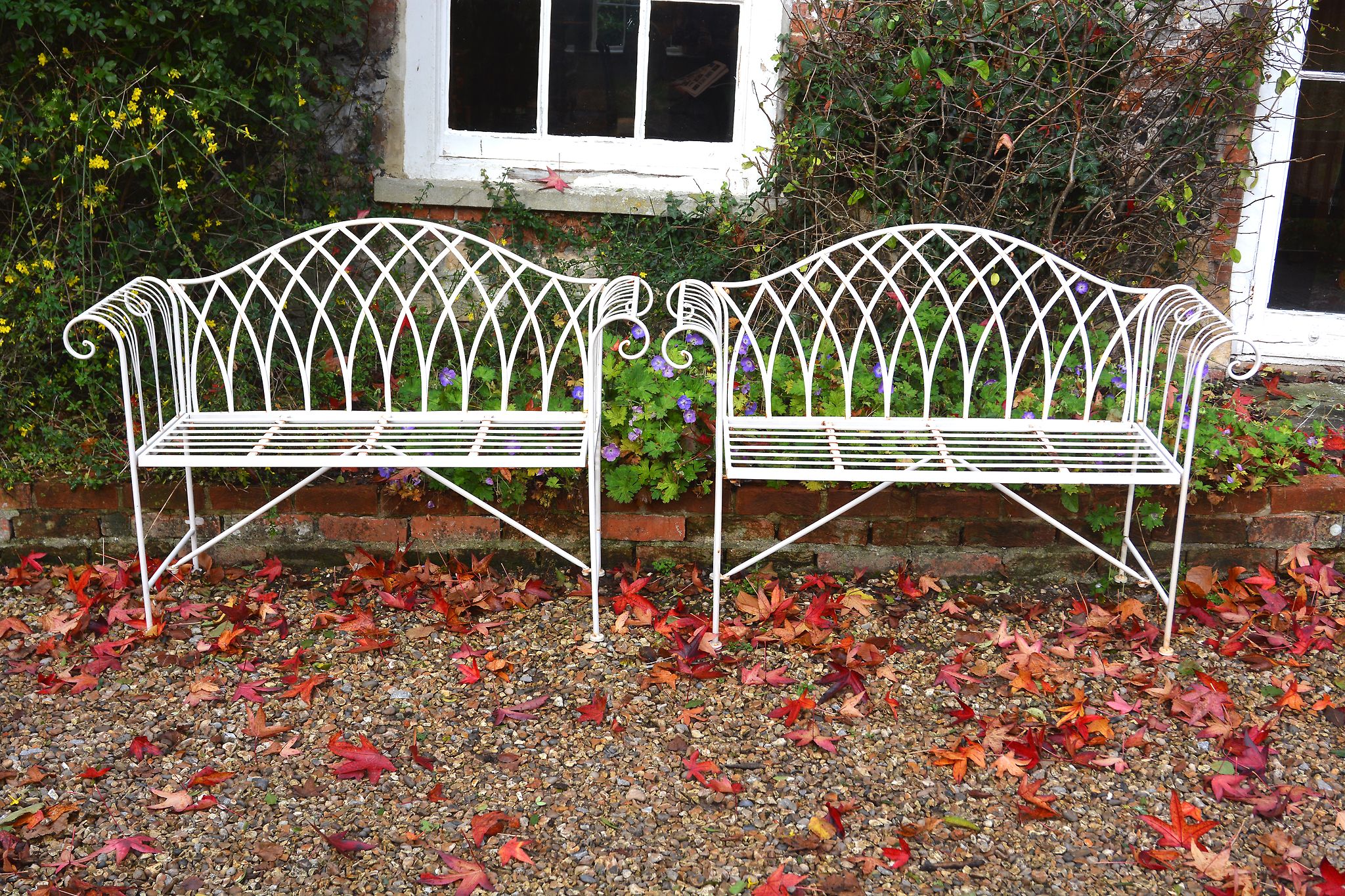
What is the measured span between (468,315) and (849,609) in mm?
1771

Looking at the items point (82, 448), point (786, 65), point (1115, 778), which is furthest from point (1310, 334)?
point (82, 448)

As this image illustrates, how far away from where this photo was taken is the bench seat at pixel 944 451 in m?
2.93

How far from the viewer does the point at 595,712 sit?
276 cm

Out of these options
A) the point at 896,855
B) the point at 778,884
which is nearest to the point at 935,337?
the point at 896,855

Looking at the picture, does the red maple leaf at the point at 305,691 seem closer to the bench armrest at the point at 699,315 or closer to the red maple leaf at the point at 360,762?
the red maple leaf at the point at 360,762

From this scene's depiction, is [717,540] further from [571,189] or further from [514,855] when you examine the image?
[571,189]

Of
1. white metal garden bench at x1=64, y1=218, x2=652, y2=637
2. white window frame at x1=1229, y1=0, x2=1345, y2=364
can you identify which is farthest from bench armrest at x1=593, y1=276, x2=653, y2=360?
white window frame at x1=1229, y1=0, x2=1345, y2=364

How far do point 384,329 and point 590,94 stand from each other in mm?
1179

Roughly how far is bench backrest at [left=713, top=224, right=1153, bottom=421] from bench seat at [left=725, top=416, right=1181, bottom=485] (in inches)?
2.9

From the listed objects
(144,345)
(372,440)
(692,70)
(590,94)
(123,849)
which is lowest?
(123,849)

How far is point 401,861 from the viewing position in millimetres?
2266

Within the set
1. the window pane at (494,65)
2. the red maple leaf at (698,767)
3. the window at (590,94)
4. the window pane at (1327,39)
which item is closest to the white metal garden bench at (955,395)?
the red maple leaf at (698,767)

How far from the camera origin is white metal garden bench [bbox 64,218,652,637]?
306cm

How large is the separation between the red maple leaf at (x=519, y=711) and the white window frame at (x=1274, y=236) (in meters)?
3.21
